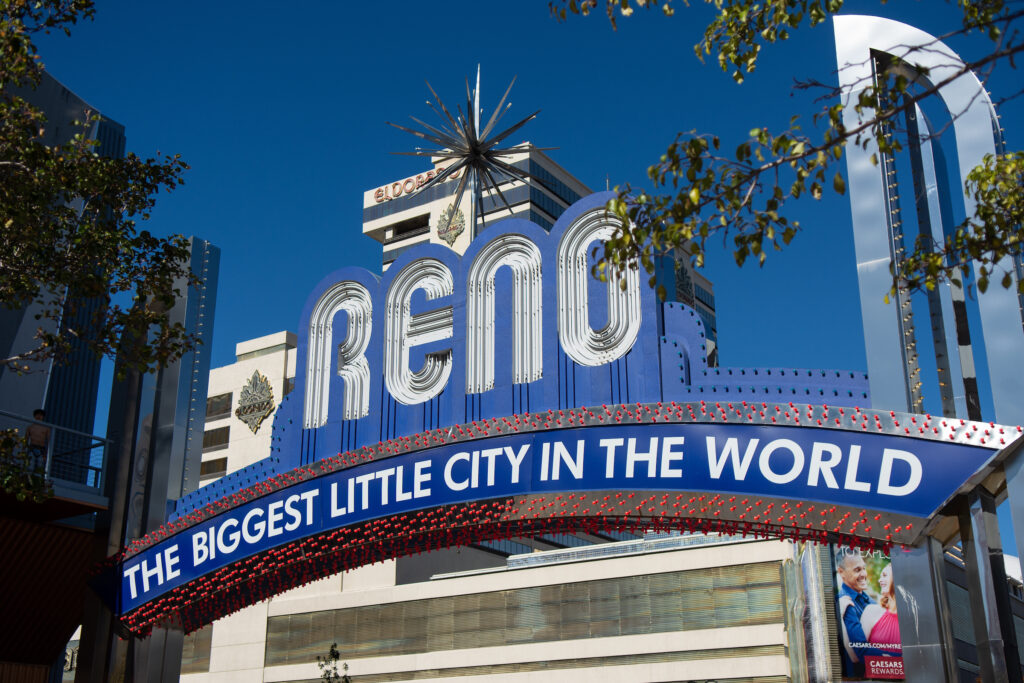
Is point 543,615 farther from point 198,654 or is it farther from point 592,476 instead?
point 592,476

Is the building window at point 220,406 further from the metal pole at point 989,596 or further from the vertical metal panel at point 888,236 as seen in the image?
the metal pole at point 989,596

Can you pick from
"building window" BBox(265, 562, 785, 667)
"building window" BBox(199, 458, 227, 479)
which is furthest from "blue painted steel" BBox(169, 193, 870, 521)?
"building window" BBox(199, 458, 227, 479)

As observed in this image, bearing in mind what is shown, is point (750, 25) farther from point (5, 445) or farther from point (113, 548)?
point (113, 548)

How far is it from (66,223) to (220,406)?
72.9 metres

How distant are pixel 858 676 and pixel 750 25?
1523 inches

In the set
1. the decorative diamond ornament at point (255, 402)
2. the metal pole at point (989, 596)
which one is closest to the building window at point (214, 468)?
the decorative diamond ornament at point (255, 402)

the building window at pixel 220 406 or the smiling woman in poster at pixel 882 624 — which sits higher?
the building window at pixel 220 406

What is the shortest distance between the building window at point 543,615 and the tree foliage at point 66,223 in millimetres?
31936

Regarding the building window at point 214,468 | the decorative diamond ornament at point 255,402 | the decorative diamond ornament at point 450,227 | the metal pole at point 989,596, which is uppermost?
the decorative diamond ornament at point 450,227

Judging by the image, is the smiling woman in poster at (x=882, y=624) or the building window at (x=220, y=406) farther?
the building window at (x=220, y=406)

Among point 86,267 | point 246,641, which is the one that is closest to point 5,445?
point 86,267

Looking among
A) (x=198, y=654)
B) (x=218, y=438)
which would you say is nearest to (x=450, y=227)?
(x=218, y=438)

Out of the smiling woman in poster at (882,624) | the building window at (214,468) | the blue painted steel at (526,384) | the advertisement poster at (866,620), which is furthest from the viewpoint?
the building window at (214,468)

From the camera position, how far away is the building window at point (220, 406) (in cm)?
8494
